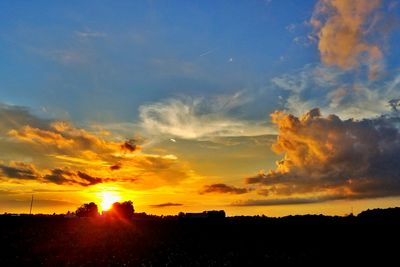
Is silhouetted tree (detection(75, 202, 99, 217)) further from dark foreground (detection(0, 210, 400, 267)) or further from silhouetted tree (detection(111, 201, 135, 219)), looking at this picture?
dark foreground (detection(0, 210, 400, 267))

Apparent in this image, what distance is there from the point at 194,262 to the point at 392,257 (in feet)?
59.2

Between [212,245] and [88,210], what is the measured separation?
501 feet

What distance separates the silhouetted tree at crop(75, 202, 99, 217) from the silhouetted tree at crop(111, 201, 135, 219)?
24.7m

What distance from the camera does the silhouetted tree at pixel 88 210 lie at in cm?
19500

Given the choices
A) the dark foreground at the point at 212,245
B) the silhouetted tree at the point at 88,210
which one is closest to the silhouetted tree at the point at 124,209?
the silhouetted tree at the point at 88,210

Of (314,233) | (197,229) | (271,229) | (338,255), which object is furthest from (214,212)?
(338,255)

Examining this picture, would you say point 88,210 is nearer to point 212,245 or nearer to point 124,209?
point 124,209

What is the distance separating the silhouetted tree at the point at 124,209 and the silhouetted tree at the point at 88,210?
80.9 feet

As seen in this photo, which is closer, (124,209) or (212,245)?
(212,245)

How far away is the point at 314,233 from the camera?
59.1 m

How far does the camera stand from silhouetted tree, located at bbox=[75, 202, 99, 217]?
195000 mm

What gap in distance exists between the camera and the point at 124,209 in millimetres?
175250

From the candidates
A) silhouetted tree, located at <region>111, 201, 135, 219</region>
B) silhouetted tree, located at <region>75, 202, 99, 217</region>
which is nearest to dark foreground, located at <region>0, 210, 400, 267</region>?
silhouetted tree, located at <region>111, 201, 135, 219</region>

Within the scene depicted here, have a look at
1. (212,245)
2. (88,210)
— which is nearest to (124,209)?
(88,210)
